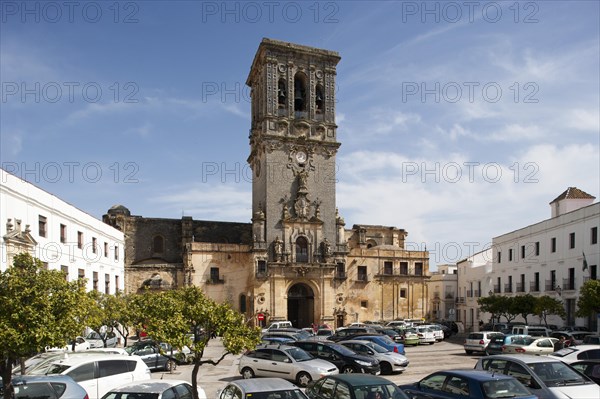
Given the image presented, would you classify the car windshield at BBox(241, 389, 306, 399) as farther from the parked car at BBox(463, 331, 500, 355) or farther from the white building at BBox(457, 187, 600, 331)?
the white building at BBox(457, 187, 600, 331)

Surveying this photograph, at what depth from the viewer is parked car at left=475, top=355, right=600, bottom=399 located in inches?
503

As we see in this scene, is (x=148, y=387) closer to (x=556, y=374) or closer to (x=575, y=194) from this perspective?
(x=556, y=374)

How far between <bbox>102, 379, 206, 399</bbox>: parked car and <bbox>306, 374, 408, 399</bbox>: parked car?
302 cm

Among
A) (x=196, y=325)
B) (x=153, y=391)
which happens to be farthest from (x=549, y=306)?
(x=153, y=391)

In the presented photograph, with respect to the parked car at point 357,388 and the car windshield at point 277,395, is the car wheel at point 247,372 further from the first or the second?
the car windshield at point 277,395

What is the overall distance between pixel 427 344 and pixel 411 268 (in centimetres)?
1845

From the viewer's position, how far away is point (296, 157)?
50562 millimetres

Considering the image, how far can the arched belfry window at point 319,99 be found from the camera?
52.2 meters

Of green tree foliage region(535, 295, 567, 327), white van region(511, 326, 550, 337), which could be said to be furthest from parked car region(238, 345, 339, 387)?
green tree foliage region(535, 295, 567, 327)

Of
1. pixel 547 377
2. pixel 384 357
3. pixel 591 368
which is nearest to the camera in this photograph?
pixel 547 377

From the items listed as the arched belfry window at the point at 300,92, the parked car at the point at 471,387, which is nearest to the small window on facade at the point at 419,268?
the arched belfry window at the point at 300,92

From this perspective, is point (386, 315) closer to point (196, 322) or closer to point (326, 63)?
point (326, 63)

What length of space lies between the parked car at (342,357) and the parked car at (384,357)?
71cm

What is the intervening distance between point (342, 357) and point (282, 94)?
33.9 metres
